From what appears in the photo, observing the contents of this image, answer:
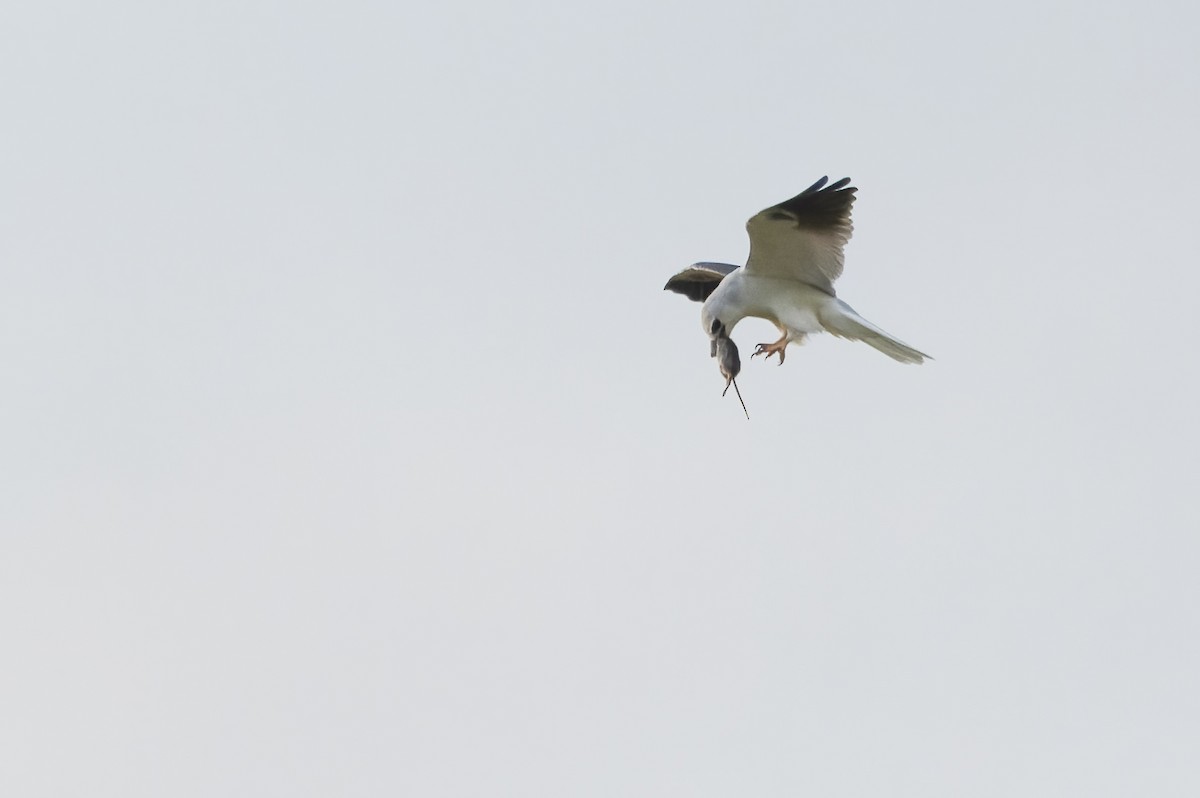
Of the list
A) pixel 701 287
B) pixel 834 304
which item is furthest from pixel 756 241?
pixel 701 287

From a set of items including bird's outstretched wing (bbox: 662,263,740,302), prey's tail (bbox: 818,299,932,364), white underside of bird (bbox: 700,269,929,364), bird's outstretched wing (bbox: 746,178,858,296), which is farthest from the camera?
bird's outstretched wing (bbox: 662,263,740,302)

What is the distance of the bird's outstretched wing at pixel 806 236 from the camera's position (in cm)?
1574

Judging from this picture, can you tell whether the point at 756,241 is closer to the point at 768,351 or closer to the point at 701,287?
the point at 768,351

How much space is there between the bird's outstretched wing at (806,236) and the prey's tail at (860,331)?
0.57 ft

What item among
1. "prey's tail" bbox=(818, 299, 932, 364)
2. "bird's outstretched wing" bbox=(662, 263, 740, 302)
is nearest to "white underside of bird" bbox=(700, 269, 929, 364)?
"prey's tail" bbox=(818, 299, 932, 364)

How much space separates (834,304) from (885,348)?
56cm

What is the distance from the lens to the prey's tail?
1641 centimetres

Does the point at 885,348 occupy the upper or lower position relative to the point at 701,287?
lower

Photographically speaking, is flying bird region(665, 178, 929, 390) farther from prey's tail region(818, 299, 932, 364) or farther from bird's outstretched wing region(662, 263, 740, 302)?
bird's outstretched wing region(662, 263, 740, 302)

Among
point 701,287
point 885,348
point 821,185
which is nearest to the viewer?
point 821,185

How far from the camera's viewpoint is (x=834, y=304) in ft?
55.0

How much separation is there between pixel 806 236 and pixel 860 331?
1093 mm

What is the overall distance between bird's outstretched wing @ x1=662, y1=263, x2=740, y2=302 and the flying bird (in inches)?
73.5

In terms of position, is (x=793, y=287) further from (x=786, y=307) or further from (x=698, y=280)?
(x=698, y=280)
